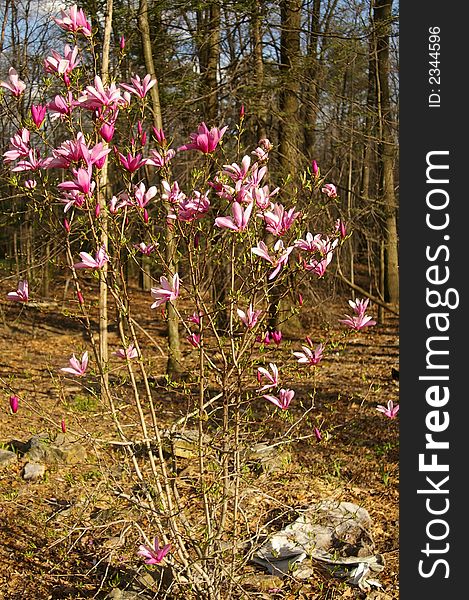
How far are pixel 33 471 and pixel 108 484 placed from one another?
2.25 metres

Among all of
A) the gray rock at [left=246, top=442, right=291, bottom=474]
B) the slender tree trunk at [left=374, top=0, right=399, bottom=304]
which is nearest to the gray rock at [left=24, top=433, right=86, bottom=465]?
the gray rock at [left=246, top=442, right=291, bottom=474]

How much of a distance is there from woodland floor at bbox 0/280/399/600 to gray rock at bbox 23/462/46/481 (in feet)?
0.16

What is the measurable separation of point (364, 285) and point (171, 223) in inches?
621

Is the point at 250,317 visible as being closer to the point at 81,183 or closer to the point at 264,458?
the point at 81,183

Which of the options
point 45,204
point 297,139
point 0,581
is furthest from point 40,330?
point 45,204

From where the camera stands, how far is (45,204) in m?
2.51

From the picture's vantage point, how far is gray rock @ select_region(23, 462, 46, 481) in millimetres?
4672

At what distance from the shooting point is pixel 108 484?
2.69 m

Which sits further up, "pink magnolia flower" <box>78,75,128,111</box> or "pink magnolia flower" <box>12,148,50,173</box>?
"pink magnolia flower" <box>78,75,128,111</box>

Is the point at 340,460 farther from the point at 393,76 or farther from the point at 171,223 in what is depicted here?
the point at 393,76

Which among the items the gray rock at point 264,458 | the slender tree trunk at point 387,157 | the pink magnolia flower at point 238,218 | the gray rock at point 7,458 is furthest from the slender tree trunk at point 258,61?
the pink magnolia flower at point 238,218

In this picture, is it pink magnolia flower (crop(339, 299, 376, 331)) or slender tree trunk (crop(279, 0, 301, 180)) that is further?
slender tree trunk (crop(279, 0, 301, 180))

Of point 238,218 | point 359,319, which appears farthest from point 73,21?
point 359,319

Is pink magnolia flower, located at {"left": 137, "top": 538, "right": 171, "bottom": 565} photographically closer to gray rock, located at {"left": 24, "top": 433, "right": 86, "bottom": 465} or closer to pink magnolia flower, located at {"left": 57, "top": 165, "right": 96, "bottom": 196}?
pink magnolia flower, located at {"left": 57, "top": 165, "right": 96, "bottom": 196}
